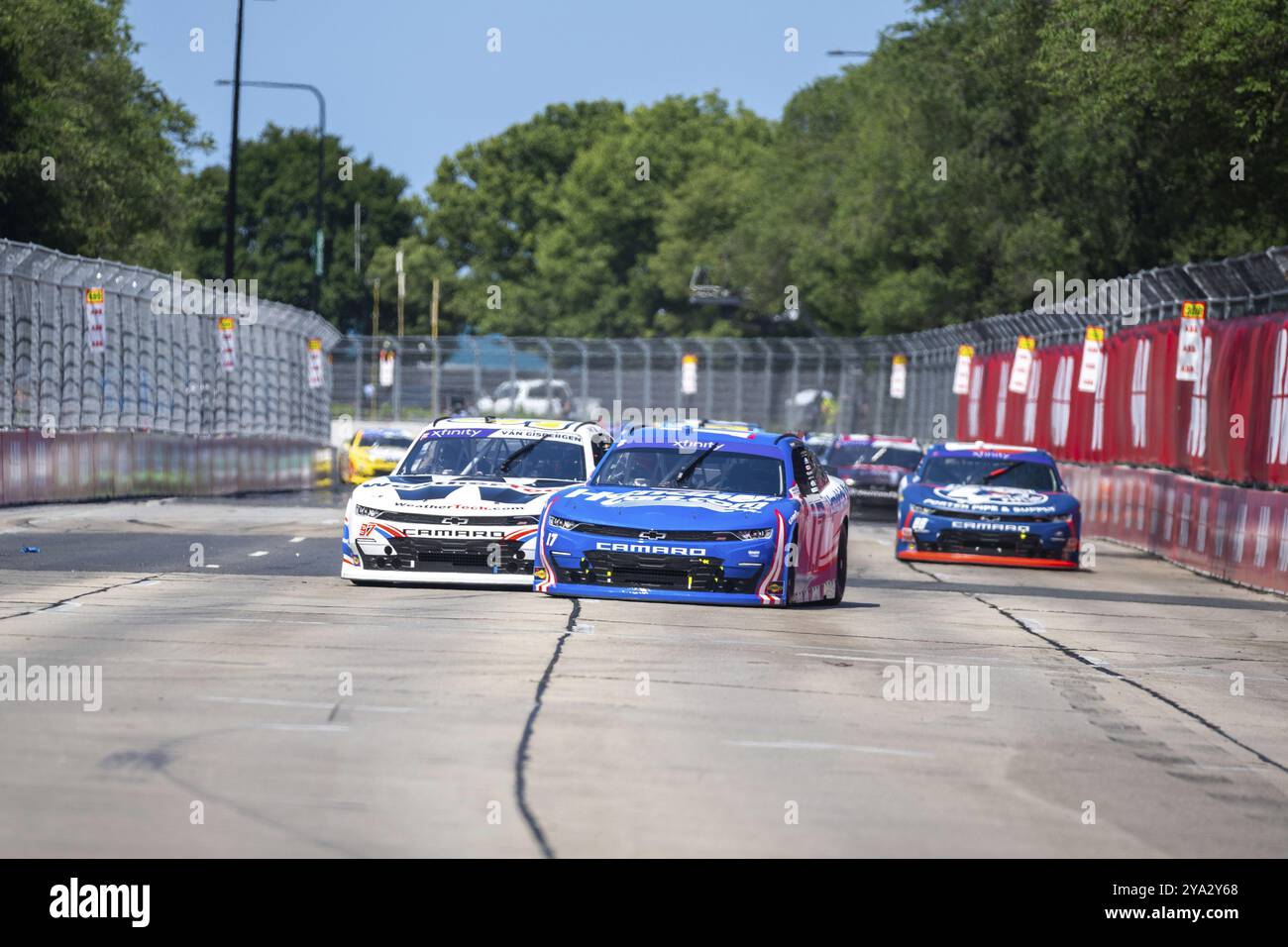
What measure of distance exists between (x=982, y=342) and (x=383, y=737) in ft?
136

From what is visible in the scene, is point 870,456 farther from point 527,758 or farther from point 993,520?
point 527,758

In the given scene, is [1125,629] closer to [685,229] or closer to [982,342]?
[982,342]

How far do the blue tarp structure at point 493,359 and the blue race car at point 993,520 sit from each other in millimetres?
44693

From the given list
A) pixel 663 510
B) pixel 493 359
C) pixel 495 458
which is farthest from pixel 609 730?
pixel 493 359

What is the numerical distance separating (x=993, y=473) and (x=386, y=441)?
21156 millimetres

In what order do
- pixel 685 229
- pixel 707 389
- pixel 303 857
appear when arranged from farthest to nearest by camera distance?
1. pixel 685 229
2. pixel 707 389
3. pixel 303 857

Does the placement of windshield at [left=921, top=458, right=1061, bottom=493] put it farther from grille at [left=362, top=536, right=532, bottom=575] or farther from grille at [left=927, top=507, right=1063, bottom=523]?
grille at [left=362, top=536, right=532, bottom=575]

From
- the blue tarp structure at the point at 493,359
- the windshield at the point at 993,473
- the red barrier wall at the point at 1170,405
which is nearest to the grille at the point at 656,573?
the red barrier wall at the point at 1170,405

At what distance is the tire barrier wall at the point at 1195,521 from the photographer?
67.4ft

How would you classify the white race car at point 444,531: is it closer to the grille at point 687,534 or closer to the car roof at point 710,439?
the car roof at point 710,439

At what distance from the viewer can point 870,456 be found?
34.1 metres

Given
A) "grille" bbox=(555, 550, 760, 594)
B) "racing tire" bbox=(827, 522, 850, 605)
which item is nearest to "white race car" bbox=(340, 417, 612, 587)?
"grille" bbox=(555, 550, 760, 594)

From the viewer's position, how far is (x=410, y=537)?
14914 millimetres

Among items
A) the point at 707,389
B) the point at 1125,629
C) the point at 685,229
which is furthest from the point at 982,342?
the point at 685,229
